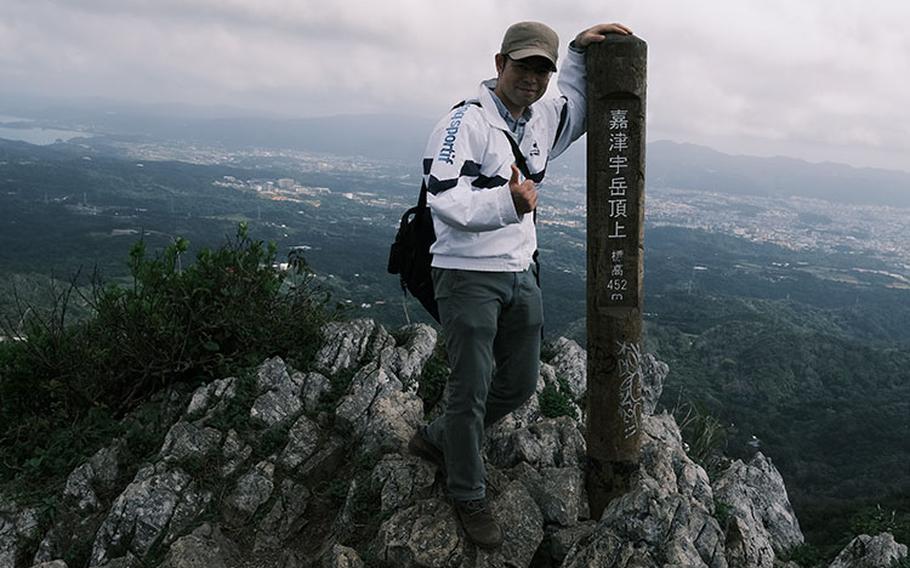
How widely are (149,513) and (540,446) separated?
3.03 metres

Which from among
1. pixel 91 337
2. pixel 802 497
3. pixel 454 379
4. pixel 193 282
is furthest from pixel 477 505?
pixel 802 497

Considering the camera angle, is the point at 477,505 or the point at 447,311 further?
the point at 477,505

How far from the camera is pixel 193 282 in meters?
6.27

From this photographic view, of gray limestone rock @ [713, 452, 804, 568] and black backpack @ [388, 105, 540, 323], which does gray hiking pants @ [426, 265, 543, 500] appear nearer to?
black backpack @ [388, 105, 540, 323]

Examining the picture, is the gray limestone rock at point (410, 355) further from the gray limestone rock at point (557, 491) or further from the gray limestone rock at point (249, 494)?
the gray limestone rock at point (557, 491)

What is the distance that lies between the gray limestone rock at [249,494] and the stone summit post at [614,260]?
8.21 feet

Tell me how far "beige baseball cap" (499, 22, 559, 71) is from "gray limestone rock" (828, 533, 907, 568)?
4585 millimetres

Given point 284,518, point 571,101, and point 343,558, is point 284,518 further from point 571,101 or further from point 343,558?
point 571,101

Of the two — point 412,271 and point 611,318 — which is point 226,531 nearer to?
point 412,271

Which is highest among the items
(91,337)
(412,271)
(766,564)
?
(412,271)

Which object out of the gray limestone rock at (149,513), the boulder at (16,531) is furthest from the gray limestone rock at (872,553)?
the boulder at (16,531)

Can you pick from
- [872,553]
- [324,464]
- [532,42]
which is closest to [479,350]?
[532,42]

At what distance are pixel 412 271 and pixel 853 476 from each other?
134 ft

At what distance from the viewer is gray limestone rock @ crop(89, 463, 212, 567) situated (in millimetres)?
4543
